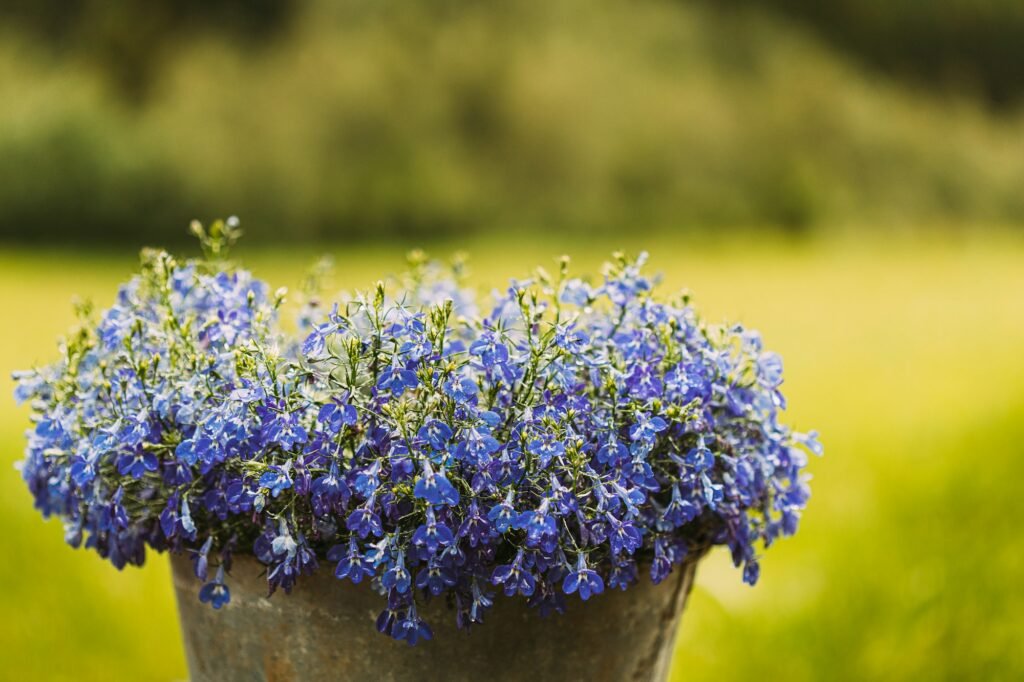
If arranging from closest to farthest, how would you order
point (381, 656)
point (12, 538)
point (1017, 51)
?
point (381, 656) < point (12, 538) < point (1017, 51)

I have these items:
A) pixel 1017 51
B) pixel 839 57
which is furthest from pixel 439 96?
pixel 1017 51

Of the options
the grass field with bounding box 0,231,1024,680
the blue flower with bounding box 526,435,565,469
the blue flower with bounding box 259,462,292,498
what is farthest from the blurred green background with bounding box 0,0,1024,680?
the blue flower with bounding box 259,462,292,498

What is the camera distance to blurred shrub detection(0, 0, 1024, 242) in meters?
8.08

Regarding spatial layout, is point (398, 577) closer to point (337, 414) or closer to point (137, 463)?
point (337, 414)

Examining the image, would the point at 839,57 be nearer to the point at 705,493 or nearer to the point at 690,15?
the point at 690,15

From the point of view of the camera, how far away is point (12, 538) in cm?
342

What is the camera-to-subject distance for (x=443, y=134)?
8164 mm

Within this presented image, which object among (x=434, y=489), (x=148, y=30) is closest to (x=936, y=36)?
(x=148, y=30)

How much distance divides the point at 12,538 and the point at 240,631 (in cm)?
242

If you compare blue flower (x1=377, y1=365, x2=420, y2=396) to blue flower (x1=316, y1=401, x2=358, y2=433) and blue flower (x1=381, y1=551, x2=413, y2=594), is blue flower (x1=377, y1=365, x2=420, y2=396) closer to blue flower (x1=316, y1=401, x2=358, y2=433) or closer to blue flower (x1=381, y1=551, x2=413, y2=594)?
blue flower (x1=316, y1=401, x2=358, y2=433)

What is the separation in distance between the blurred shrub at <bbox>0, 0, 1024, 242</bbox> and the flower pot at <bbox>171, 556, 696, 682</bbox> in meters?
6.98

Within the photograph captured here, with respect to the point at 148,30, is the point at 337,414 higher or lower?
lower

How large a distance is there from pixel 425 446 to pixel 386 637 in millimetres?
296

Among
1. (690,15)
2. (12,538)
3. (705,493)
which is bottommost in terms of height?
(705,493)
